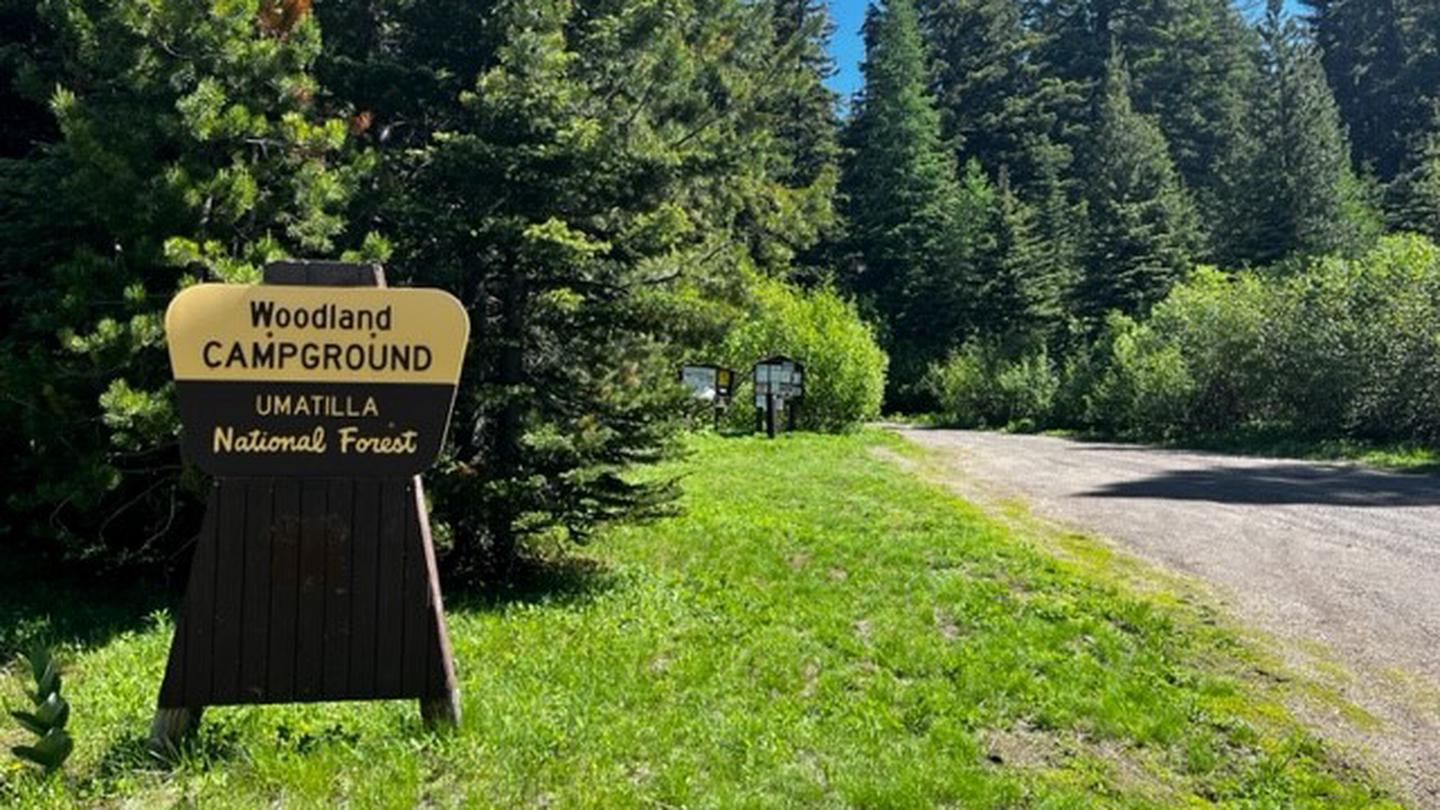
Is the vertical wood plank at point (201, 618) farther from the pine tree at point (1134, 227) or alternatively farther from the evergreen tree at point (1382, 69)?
the evergreen tree at point (1382, 69)

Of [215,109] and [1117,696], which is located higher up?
[215,109]

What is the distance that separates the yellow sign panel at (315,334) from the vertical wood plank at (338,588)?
0.53 m

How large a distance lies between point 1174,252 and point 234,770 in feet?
143

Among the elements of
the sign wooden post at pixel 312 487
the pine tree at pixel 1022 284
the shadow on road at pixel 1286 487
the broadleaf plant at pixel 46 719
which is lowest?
the shadow on road at pixel 1286 487

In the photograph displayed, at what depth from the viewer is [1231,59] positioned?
57344mm

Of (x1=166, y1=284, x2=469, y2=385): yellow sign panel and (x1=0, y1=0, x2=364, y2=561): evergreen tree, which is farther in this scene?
(x1=0, y1=0, x2=364, y2=561): evergreen tree

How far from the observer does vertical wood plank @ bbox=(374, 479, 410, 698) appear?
13.6ft

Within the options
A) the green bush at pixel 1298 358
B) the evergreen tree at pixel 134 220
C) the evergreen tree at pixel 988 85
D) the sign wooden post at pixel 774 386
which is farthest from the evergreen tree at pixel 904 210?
the evergreen tree at pixel 134 220

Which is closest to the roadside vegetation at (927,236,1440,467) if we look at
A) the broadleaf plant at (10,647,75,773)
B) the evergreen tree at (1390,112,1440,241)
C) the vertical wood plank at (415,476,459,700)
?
the evergreen tree at (1390,112,1440,241)

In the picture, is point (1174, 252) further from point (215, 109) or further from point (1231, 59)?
point (215, 109)

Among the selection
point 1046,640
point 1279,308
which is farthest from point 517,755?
point 1279,308

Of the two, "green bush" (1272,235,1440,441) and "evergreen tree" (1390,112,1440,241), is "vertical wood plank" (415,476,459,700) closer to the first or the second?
"green bush" (1272,235,1440,441)

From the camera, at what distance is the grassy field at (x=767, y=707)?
3.83m

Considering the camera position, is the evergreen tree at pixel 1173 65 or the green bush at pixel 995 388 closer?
the green bush at pixel 995 388
